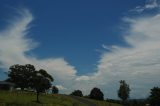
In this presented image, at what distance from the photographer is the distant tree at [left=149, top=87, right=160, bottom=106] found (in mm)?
113688

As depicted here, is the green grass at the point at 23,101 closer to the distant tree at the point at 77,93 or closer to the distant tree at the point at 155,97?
the distant tree at the point at 155,97

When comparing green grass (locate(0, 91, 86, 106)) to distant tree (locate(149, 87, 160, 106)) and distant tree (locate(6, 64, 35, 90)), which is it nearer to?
distant tree (locate(149, 87, 160, 106))

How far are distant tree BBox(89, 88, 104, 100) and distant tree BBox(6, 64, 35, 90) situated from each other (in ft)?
99.7

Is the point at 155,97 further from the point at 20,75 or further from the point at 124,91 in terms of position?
the point at 20,75

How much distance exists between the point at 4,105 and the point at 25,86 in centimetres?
9698

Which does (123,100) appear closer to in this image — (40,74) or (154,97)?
(154,97)

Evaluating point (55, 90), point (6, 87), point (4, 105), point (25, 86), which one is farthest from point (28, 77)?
point (4, 105)

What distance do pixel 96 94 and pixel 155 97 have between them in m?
45.3

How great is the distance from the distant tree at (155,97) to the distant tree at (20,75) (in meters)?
65.5

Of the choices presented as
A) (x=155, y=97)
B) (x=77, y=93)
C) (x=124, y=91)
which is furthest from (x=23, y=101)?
(x=77, y=93)

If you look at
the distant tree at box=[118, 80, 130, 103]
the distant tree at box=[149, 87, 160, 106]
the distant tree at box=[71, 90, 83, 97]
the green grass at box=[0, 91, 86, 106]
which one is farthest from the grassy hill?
the distant tree at box=[71, 90, 83, 97]

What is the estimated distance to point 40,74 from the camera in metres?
99.1

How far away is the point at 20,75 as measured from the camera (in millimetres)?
161250

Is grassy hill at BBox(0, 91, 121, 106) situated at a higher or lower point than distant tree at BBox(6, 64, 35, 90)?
lower
